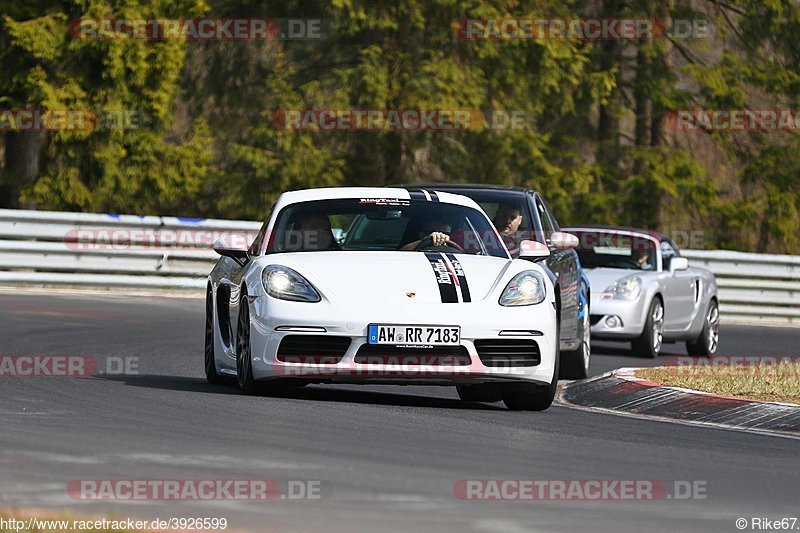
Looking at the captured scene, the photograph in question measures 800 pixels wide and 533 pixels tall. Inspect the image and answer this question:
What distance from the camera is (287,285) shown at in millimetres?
10117

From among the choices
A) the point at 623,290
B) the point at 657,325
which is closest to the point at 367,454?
the point at 623,290

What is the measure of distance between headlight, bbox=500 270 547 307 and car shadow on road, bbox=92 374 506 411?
2.69 feet

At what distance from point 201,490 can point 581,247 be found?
1316cm

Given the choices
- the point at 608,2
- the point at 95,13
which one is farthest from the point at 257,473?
the point at 608,2

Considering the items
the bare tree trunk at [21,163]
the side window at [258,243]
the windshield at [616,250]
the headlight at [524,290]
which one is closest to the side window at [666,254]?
the windshield at [616,250]

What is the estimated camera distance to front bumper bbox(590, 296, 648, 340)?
18.2 meters

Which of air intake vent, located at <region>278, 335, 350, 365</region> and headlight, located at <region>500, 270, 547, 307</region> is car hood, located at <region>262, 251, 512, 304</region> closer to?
headlight, located at <region>500, 270, 547, 307</region>

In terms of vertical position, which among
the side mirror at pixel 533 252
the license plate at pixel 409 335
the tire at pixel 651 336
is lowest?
the tire at pixel 651 336

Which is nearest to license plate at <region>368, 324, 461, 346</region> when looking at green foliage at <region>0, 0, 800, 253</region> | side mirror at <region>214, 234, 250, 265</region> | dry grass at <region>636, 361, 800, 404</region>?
side mirror at <region>214, 234, 250, 265</region>

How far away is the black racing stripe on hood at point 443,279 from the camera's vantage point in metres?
9.93

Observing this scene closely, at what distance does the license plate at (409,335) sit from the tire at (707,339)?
10712 mm

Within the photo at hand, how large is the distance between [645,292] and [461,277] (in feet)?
28.3

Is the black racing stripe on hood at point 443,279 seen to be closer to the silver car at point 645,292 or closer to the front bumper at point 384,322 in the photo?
the front bumper at point 384,322

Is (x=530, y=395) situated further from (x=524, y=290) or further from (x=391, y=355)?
(x=391, y=355)
